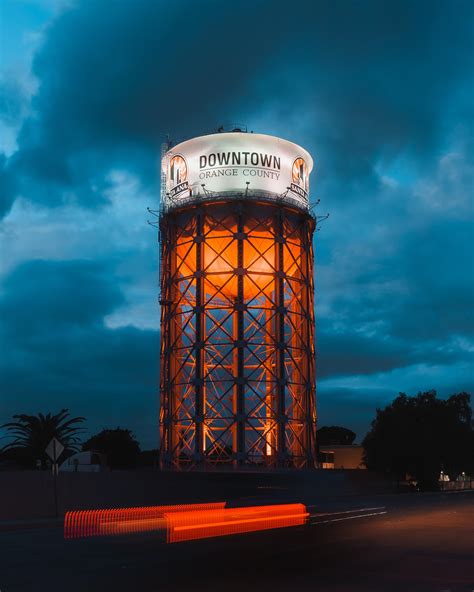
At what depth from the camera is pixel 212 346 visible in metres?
61.5

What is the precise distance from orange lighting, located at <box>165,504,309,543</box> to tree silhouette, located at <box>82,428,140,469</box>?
240ft

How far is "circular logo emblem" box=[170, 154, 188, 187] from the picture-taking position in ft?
213

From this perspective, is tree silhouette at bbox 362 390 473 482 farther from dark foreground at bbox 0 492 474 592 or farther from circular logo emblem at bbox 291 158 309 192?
dark foreground at bbox 0 492 474 592

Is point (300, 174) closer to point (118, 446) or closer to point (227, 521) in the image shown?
point (227, 521)

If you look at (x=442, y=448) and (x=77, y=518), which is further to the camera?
(x=442, y=448)

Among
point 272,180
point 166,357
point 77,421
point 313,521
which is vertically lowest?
point 313,521

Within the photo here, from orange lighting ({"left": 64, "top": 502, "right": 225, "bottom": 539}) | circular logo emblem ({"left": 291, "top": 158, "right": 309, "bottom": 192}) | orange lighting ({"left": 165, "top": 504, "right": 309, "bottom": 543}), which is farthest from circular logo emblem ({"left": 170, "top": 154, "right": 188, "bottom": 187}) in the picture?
orange lighting ({"left": 165, "top": 504, "right": 309, "bottom": 543})

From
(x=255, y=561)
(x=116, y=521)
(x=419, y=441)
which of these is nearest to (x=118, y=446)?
(x=419, y=441)

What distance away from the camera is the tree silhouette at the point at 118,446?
4139 inches

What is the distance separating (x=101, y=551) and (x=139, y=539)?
325 centimetres

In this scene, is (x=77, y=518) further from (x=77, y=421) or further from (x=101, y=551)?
(x=77, y=421)

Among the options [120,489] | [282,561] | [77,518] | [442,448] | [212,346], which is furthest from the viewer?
[442,448]

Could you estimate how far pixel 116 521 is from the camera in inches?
1157

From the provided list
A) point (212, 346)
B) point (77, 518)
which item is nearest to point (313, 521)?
point (77, 518)
